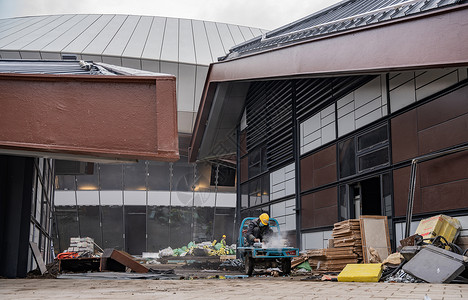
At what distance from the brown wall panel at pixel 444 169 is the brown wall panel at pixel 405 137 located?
0.54 m

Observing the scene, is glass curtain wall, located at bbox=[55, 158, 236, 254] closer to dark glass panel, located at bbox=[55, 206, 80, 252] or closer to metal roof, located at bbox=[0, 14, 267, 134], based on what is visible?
dark glass panel, located at bbox=[55, 206, 80, 252]

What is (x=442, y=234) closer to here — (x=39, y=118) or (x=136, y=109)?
(x=136, y=109)

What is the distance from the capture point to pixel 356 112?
14.5m

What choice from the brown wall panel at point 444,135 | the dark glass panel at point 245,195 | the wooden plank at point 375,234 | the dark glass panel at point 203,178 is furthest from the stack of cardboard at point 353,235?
the dark glass panel at point 203,178

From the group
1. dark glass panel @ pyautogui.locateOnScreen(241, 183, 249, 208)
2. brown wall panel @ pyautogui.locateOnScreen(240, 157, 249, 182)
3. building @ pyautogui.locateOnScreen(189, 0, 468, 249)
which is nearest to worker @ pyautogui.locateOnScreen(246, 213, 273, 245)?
building @ pyautogui.locateOnScreen(189, 0, 468, 249)

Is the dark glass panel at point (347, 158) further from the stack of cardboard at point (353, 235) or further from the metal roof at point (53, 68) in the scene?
the metal roof at point (53, 68)

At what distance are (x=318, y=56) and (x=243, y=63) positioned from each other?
4182 mm

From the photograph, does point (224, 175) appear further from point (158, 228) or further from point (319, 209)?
point (319, 209)

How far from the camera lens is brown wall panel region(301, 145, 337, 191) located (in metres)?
15.9

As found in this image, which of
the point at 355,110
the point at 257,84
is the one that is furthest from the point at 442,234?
the point at 257,84

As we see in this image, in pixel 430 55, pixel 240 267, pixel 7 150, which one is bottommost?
pixel 240 267

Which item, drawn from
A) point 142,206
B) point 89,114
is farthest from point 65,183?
point 89,114

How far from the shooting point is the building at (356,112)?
411 inches

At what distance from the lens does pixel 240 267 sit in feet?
66.0
